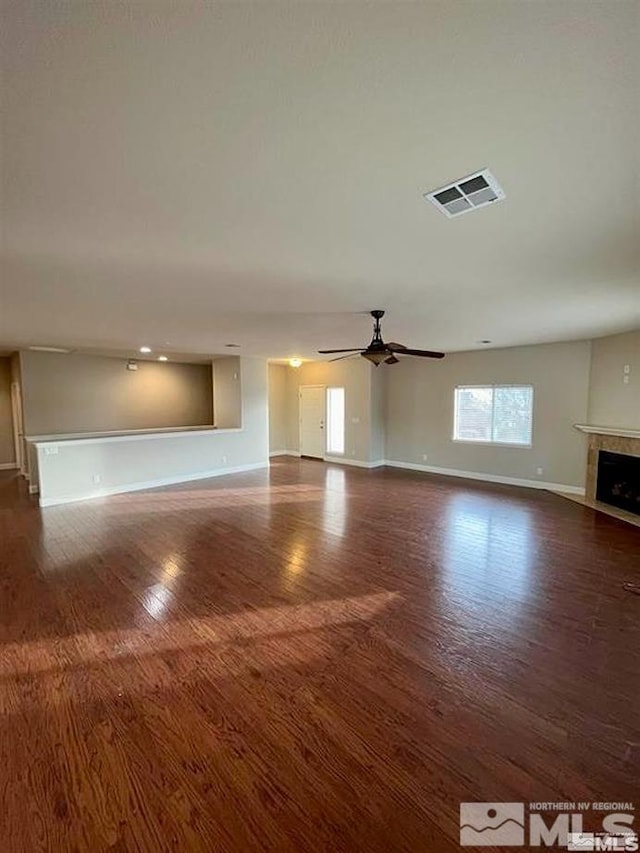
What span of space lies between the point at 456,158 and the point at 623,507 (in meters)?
6.29

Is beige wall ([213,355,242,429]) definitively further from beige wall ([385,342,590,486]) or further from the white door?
beige wall ([385,342,590,486])

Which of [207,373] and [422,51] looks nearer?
[422,51]

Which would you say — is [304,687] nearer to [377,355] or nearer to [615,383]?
[377,355]

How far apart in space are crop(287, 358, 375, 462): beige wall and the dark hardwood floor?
483cm

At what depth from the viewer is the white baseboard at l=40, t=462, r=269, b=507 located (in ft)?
20.3

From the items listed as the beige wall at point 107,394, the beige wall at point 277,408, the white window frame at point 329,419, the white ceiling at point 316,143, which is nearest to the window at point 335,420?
the white window frame at point 329,419

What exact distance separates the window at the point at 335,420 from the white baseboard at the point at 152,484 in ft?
5.86

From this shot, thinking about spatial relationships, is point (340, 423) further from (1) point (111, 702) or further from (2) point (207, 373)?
(1) point (111, 702)

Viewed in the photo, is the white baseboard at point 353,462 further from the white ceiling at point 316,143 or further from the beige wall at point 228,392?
the white ceiling at point 316,143

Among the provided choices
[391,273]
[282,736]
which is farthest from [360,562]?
[391,273]

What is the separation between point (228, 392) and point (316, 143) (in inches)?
301

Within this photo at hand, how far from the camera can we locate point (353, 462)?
9.60 m

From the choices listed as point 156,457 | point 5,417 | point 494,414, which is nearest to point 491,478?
point 494,414

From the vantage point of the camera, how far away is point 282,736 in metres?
1.93
